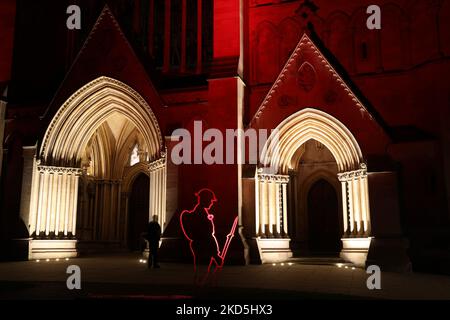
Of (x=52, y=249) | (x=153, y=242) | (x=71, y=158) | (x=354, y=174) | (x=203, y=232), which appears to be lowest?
(x=52, y=249)

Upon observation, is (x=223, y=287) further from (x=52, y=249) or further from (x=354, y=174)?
(x=52, y=249)

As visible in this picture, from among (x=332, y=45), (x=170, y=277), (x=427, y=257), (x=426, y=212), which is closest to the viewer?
(x=170, y=277)

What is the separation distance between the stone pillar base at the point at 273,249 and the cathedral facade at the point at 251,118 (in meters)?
0.04

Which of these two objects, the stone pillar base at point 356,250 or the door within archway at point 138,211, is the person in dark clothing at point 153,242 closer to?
the stone pillar base at point 356,250

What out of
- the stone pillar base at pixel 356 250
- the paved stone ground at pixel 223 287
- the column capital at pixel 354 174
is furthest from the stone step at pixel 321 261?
the paved stone ground at pixel 223 287

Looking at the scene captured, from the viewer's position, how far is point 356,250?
44.8 feet

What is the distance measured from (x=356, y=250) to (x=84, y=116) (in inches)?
429

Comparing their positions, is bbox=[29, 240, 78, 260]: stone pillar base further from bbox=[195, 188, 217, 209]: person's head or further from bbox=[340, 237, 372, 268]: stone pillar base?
bbox=[340, 237, 372, 268]: stone pillar base

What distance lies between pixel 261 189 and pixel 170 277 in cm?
598

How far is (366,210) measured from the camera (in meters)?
13.5

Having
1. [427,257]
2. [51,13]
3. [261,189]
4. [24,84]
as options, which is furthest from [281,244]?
[51,13]

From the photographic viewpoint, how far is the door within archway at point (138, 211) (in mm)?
20375

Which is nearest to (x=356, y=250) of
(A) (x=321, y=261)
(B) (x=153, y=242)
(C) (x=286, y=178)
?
(A) (x=321, y=261)

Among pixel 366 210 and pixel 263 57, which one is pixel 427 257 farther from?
pixel 263 57
